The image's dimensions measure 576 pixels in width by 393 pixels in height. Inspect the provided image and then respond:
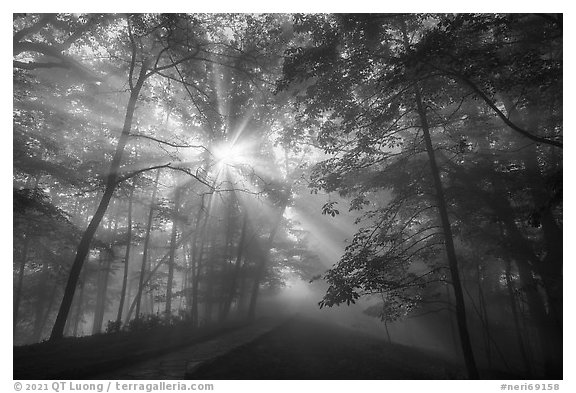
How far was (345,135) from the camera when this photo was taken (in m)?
8.63

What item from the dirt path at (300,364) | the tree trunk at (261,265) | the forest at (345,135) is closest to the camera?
the forest at (345,135)

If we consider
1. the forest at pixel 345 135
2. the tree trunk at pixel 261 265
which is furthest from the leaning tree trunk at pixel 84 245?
the tree trunk at pixel 261 265

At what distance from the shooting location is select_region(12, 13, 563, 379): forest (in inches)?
235

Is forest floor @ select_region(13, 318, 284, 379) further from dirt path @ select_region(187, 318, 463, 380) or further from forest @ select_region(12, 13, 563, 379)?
dirt path @ select_region(187, 318, 463, 380)

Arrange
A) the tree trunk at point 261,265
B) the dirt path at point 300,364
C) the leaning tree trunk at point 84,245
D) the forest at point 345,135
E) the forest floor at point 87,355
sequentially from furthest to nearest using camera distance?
1. the tree trunk at point 261,265
2. the leaning tree trunk at point 84,245
3. the dirt path at point 300,364
4. the forest at point 345,135
5. the forest floor at point 87,355

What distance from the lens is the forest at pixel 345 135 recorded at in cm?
596

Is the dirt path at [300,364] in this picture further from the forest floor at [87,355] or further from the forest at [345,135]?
the forest at [345,135]

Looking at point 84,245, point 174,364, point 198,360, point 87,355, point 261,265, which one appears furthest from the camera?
point 261,265

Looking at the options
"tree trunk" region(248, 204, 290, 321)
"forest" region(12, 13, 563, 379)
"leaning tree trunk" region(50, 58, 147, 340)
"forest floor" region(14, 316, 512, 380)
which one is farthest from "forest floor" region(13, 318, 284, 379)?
"tree trunk" region(248, 204, 290, 321)

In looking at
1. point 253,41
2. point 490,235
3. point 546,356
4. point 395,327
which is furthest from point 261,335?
point 395,327

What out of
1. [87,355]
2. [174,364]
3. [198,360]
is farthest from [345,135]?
[87,355]

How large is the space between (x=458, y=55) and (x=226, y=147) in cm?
859

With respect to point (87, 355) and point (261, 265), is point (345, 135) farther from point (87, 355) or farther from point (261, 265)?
point (261, 265)

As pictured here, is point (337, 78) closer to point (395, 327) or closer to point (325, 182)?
point (325, 182)
